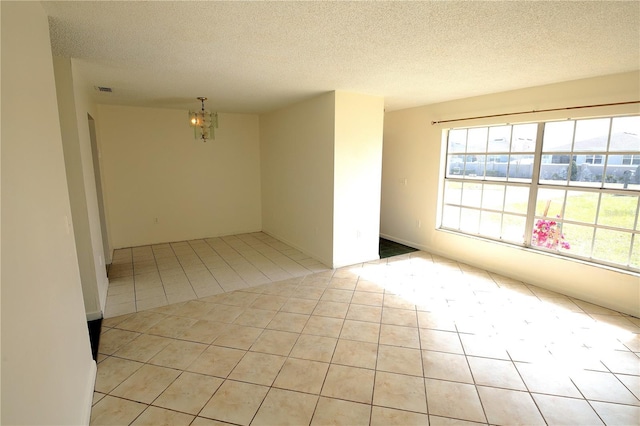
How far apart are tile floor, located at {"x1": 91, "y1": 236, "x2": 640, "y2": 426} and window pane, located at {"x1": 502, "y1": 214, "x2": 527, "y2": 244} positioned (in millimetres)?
737

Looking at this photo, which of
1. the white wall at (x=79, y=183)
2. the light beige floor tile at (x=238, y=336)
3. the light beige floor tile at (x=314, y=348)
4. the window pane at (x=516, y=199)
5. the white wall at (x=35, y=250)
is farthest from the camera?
the window pane at (x=516, y=199)

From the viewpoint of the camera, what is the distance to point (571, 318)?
292 cm

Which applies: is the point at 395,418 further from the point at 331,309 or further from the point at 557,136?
the point at 557,136

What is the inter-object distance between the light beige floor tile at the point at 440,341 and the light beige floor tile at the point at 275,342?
109 cm

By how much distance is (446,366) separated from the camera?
2.24m

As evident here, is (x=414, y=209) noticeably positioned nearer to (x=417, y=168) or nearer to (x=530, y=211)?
(x=417, y=168)

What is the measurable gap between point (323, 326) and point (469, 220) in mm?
2931

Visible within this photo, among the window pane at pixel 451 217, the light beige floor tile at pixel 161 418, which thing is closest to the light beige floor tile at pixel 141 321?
the light beige floor tile at pixel 161 418

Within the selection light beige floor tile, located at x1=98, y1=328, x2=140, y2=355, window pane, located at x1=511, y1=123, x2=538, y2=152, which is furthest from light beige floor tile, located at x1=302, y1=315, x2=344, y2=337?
window pane, located at x1=511, y1=123, x2=538, y2=152

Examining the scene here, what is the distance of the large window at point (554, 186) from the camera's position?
10.0 ft

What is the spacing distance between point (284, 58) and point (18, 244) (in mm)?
2174

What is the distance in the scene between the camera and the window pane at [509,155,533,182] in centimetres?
375

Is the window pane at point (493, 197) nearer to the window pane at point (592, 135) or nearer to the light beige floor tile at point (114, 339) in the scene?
the window pane at point (592, 135)

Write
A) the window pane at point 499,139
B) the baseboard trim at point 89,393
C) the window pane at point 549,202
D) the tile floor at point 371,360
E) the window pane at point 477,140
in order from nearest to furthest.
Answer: the baseboard trim at point 89,393 < the tile floor at point 371,360 < the window pane at point 549,202 < the window pane at point 499,139 < the window pane at point 477,140
